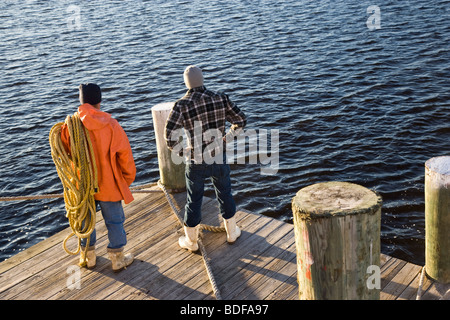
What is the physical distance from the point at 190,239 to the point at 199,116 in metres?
1.53

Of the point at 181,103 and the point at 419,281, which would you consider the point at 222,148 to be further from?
the point at 419,281

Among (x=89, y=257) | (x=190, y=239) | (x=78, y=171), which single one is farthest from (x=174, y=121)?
(x=89, y=257)

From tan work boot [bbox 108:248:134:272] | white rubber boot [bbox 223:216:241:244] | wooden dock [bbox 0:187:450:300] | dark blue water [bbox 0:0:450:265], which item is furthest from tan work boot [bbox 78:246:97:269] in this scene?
dark blue water [bbox 0:0:450:265]

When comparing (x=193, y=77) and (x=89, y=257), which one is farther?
(x=89, y=257)

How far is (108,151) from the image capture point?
529 cm

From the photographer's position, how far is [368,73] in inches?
565

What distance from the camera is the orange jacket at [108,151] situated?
5.11 meters

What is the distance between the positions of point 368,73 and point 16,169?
368 inches

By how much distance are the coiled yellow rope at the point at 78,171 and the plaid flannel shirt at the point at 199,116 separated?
814mm

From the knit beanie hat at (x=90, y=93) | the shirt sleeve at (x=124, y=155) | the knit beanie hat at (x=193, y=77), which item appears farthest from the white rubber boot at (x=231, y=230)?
the knit beanie hat at (x=90, y=93)

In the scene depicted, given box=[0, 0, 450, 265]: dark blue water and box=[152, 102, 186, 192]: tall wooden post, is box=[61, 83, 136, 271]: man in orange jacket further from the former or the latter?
box=[0, 0, 450, 265]: dark blue water

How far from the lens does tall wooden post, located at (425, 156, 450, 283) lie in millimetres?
4871

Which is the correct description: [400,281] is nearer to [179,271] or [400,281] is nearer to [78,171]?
[179,271]
